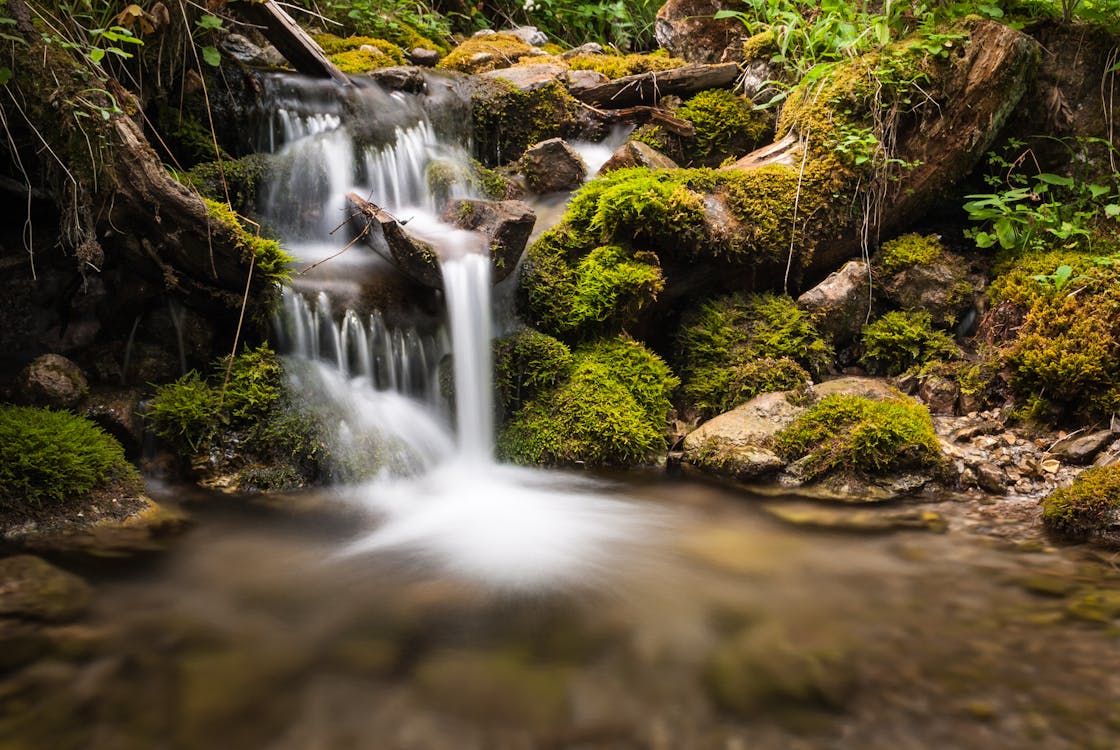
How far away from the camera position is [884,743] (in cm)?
194

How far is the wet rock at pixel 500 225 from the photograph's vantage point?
492cm

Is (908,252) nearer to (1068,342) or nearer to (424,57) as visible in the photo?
(1068,342)

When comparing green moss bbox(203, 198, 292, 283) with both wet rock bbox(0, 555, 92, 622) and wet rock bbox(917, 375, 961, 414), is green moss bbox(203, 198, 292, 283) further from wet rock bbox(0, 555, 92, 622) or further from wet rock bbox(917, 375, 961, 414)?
wet rock bbox(917, 375, 961, 414)

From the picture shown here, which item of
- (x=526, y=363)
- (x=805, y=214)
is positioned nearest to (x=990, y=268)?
(x=805, y=214)

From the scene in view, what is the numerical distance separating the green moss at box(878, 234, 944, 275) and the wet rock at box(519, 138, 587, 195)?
9.23ft

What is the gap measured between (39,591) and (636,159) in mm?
5161

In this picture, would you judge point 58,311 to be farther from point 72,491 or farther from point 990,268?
point 990,268

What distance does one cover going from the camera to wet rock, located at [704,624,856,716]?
217cm

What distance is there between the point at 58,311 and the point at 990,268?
7.01 metres

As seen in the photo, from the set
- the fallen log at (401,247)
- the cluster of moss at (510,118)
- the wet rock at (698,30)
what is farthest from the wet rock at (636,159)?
the wet rock at (698,30)

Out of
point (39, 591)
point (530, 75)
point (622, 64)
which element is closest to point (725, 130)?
point (622, 64)

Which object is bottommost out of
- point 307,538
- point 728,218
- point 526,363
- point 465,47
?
point 307,538

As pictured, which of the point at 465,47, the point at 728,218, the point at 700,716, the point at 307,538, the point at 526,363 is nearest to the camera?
the point at 700,716

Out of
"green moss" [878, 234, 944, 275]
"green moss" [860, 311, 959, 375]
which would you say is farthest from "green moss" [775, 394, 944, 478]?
"green moss" [878, 234, 944, 275]
